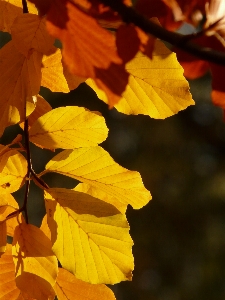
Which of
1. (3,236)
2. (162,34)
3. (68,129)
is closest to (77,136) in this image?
(68,129)

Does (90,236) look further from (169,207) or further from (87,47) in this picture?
(169,207)

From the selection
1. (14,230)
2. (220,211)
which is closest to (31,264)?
(14,230)

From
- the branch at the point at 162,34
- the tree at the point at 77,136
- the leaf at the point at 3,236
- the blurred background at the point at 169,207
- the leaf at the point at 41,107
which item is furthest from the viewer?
the blurred background at the point at 169,207

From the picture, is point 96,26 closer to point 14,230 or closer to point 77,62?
point 77,62

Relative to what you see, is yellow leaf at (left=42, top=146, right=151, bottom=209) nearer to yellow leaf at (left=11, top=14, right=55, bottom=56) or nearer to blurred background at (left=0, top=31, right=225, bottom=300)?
yellow leaf at (left=11, top=14, right=55, bottom=56)

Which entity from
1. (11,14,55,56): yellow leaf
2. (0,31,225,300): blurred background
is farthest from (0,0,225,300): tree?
(0,31,225,300): blurred background

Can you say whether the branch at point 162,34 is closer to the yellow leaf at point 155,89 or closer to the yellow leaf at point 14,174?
the yellow leaf at point 155,89

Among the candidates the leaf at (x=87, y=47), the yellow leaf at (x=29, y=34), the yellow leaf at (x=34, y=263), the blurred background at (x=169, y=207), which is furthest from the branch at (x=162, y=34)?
the blurred background at (x=169, y=207)

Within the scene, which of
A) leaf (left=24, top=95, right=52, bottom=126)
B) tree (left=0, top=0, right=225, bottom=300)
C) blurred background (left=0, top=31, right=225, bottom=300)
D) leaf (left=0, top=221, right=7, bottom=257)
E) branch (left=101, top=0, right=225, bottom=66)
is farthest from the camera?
blurred background (left=0, top=31, right=225, bottom=300)
